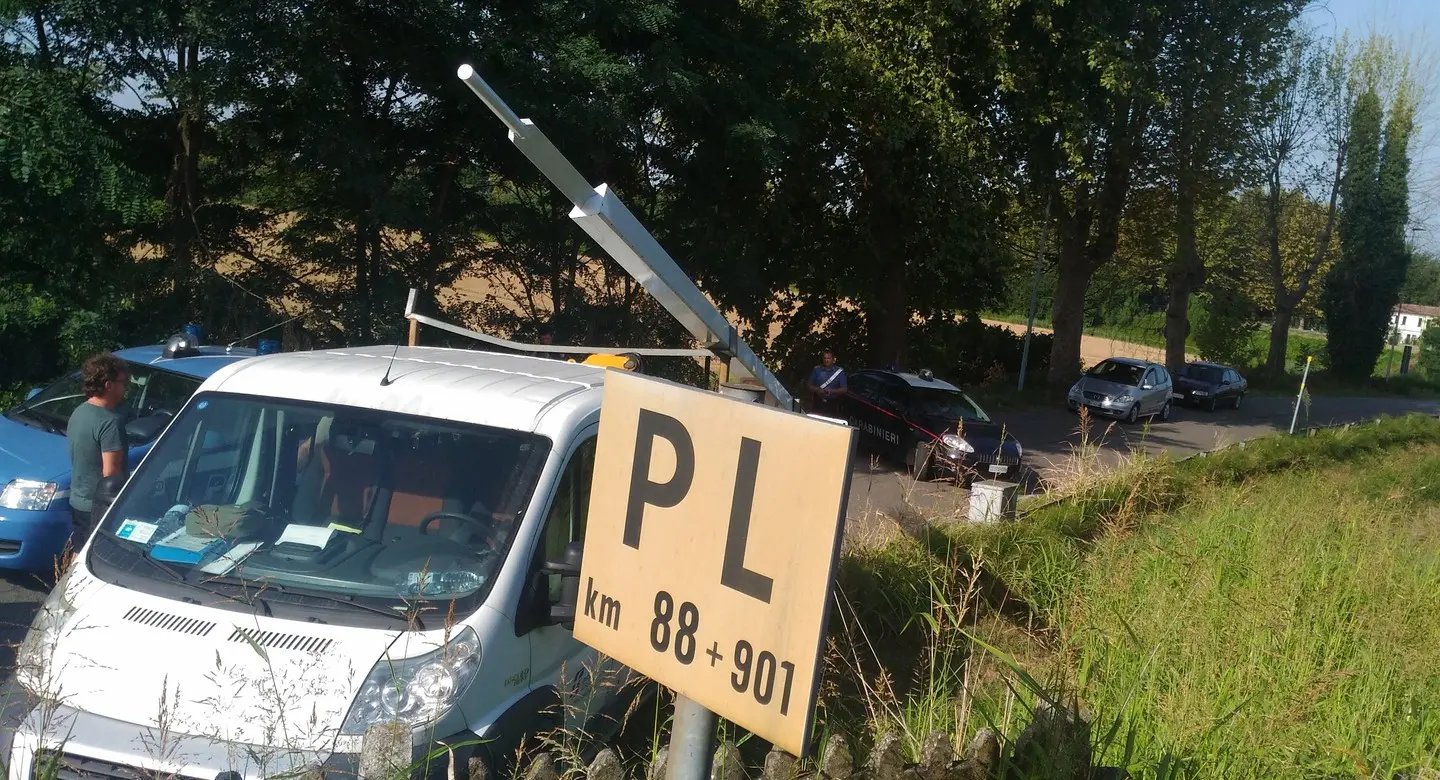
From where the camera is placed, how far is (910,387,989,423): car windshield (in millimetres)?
17797

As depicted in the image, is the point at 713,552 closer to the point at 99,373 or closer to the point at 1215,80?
the point at 99,373

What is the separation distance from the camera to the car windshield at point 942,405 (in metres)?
17.8

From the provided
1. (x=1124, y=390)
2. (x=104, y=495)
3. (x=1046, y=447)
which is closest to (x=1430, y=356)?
Answer: (x=1124, y=390)

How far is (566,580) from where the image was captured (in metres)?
4.16

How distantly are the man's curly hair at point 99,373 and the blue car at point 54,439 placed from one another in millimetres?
819

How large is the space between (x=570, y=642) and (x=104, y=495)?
8.52ft

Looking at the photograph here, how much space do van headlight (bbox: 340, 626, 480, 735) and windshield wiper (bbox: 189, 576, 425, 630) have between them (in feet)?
0.47

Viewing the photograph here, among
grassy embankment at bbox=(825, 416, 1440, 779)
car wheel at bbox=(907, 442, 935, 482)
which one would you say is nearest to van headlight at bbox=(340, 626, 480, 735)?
grassy embankment at bbox=(825, 416, 1440, 779)

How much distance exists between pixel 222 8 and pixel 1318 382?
1921 inches

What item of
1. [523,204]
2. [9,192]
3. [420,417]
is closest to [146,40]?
[9,192]

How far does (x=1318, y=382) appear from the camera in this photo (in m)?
49.5

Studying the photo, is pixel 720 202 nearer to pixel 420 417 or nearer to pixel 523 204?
pixel 523 204

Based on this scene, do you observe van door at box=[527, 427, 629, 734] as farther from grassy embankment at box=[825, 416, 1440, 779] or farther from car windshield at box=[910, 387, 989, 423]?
car windshield at box=[910, 387, 989, 423]

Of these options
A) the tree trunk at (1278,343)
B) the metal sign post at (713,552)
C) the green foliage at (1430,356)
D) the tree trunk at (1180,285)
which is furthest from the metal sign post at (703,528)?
the green foliage at (1430,356)
